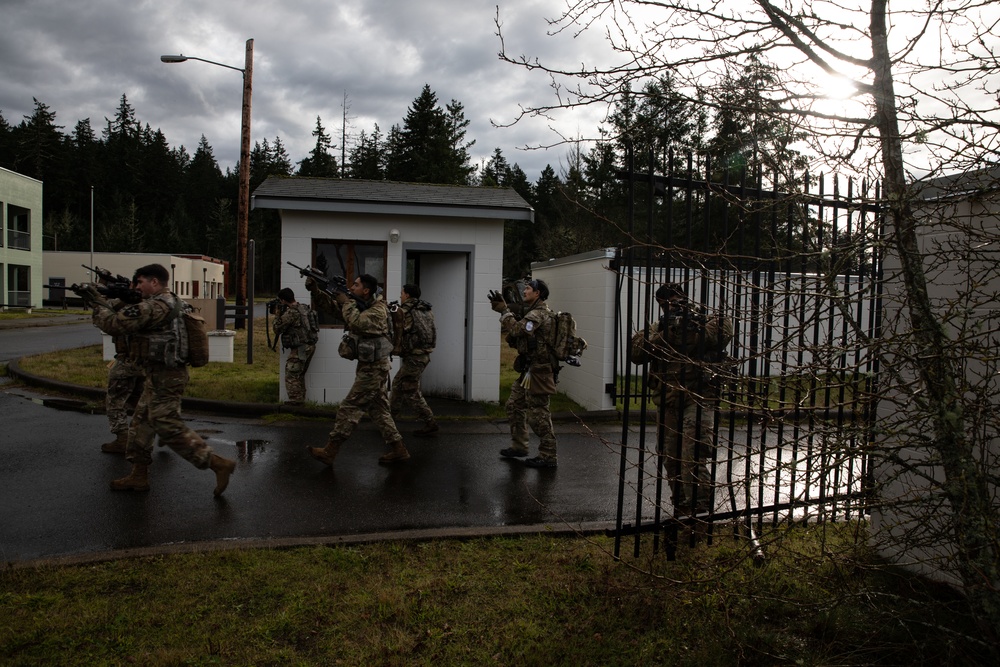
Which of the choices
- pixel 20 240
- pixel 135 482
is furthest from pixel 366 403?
pixel 20 240

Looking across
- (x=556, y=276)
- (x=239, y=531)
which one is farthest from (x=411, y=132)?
(x=239, y=531)

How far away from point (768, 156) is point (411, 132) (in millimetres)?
48187

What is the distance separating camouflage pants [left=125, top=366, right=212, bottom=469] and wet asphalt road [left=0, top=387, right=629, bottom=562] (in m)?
0.36

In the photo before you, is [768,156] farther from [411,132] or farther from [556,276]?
[411,132]

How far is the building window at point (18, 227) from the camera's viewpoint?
36406 mm

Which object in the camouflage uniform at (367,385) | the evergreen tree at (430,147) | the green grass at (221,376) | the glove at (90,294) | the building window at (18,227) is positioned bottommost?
the green grass at (221,376)

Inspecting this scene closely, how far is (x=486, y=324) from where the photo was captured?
10.6 meters

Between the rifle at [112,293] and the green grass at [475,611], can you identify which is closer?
the green grass at [475,611]

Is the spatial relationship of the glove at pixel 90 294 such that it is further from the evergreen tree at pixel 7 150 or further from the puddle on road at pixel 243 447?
the evergreen tree at pixel 7 150

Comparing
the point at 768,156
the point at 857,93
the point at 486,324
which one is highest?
the point at 857,93

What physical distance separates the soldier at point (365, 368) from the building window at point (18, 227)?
1481 inches

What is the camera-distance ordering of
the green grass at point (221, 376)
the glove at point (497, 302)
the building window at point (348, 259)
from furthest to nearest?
the green grass at point (221, 376) → the building window at point (348, 259) → the glove at point (497, 302)

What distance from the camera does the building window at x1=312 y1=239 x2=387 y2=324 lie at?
10266 mm

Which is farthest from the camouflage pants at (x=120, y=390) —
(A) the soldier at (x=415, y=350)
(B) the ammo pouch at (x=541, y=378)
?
(B) the ammo pouch at (x=541, y=378)
